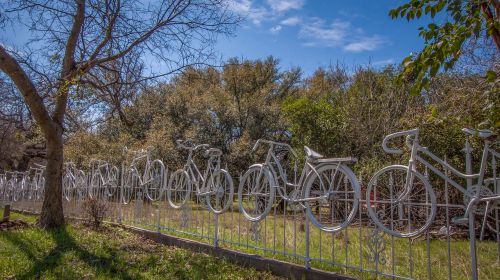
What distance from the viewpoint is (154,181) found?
297 inches

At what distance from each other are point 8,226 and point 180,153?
8330 millimetres

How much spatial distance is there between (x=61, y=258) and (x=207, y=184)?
2.35 m

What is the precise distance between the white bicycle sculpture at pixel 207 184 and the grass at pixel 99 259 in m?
0.81

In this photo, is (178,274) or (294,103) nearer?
(178,274)

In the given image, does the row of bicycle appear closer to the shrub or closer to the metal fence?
the metal fence

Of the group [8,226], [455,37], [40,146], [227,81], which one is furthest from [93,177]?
[40,146]

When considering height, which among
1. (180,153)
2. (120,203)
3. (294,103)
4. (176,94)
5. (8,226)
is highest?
(176,94)

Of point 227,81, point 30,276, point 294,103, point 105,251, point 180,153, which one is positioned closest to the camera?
point 30,276

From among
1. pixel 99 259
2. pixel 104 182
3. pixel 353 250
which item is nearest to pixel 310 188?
pixel 353 250

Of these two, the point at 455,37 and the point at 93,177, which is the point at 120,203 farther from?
the point at 455,37

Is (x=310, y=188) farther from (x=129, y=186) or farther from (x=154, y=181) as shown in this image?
(x=129, y=186)

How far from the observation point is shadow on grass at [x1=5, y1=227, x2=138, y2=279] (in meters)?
4.88

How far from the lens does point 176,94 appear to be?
19.2 m

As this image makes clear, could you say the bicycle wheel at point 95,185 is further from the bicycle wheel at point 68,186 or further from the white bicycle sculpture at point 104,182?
the bicycle wheel at point 68,186
